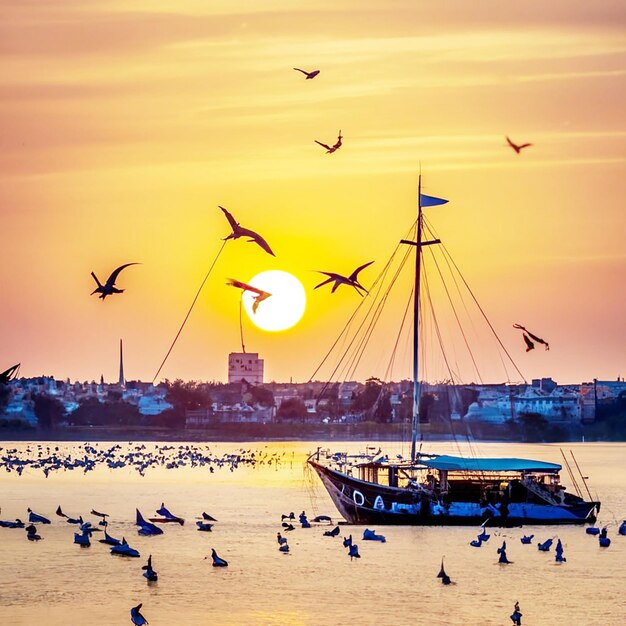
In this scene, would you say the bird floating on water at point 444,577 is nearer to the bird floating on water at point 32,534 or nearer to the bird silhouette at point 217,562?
the bird silhouette at point 217,562

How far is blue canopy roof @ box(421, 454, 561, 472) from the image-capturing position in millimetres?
64312

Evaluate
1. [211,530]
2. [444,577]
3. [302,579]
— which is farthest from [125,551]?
[444,577]

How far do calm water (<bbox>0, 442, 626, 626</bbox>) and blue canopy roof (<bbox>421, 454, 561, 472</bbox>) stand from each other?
2.41 metres

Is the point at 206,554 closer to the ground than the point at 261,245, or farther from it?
closer to the ground

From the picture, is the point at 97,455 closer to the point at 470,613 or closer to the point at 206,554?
the point at 206,554

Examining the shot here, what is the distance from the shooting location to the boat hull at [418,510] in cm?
6481

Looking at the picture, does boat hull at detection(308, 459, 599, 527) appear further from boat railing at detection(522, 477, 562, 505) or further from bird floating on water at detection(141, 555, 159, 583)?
bird floating on water at detection(141, 555, 159, 583)

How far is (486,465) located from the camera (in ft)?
215

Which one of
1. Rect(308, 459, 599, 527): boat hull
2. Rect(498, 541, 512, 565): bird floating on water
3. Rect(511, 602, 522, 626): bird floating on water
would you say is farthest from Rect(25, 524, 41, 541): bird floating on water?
Rect(511, 602, 522, 626): bird floating on water

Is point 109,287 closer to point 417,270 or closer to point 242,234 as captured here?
point 242,234

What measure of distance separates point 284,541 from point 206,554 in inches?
110

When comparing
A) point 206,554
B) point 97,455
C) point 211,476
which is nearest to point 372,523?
point 206,554

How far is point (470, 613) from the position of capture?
1838 inches

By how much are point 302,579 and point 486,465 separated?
1448cm
